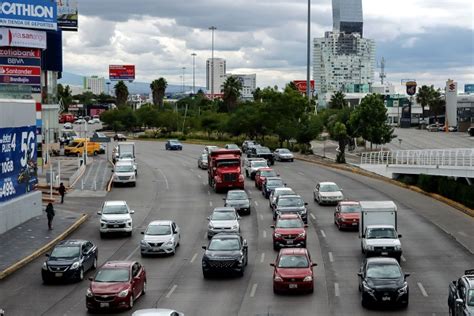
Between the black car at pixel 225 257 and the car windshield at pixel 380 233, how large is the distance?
221 inches

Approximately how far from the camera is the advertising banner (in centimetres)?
5962

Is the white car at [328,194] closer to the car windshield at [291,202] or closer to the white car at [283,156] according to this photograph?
the car windshield at [291,202]

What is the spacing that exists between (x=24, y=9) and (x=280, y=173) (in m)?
24.5

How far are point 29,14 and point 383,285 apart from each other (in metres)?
44.7

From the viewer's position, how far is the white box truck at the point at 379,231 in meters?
31.4

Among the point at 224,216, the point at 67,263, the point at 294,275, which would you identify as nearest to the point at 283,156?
the point at 224,216

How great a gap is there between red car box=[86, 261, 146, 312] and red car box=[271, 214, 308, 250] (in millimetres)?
10208

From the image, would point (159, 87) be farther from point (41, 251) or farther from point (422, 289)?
point (422, 289)

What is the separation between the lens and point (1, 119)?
133 ft

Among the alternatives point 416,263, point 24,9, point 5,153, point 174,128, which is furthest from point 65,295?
point 174,128

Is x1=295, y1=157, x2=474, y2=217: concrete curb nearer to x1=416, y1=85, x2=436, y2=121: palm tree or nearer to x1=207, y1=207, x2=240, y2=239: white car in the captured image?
x1=207, y1=207, x2=240, y2=239: white car

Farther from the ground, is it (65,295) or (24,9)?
(24,9)

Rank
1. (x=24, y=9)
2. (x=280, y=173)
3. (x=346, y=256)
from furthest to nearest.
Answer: (x=280, y=173), (x=24, y=9), (x=346, y=256)

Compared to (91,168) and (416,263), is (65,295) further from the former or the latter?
(91,168)
